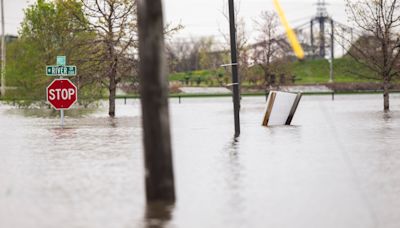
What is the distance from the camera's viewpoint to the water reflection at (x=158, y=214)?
857cm

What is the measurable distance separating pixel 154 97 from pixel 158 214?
1443mm

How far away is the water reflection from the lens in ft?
28.1

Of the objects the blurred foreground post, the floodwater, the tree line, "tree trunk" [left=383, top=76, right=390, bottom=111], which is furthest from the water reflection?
"tree trunk" [left=383, top=76, right=390, bottom=111]

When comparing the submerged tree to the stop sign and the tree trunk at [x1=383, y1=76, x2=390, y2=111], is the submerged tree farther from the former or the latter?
the tree trunk at [x1=383, y1=76, x2=390, y2=111]

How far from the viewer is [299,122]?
2870 cm

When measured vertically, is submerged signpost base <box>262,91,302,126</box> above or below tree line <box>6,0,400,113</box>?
below

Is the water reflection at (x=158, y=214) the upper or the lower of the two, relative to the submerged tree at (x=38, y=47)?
lower

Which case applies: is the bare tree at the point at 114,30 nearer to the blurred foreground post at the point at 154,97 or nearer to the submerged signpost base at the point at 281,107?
the submerged signpost base at the point at 281,107

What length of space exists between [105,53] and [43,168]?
21776mm

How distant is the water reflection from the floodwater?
0.4 inches

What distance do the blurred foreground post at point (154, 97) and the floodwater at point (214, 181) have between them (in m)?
0.45

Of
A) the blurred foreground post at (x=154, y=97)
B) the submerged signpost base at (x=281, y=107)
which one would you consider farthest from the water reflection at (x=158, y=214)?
the submerged signpost base at (x=281, y=107)

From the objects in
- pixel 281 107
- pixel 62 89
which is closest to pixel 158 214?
pixel 62 89

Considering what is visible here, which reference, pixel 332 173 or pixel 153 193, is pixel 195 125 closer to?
pixel 332 173
